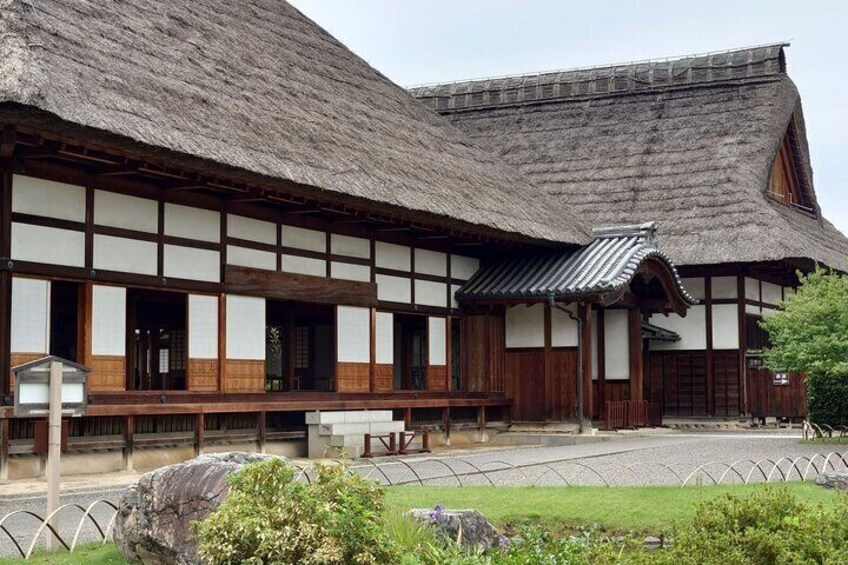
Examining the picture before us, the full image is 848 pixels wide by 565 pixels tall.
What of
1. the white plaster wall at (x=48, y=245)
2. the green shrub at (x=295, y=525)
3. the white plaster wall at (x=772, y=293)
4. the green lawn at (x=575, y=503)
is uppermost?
the white plaster wall at (x=772, y=293)

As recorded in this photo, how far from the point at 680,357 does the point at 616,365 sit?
15.2 ft

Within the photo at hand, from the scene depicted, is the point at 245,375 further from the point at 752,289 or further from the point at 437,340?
the point at 752,289

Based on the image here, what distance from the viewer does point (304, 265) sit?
18.8m

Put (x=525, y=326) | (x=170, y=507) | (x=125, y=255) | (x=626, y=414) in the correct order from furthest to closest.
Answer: (x=626, y=414), (x=525, y=326), (x=125, y=255), (x=170, y=507)

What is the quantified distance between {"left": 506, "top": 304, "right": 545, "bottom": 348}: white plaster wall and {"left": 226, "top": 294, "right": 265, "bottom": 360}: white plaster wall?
7149mm

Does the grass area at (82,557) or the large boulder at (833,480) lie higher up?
the large boulder at (833,480)

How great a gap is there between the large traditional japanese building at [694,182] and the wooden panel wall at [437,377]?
3670mm

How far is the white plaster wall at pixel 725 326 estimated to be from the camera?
27812 mm

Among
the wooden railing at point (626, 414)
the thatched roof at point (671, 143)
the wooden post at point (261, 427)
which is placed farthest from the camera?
the thatched roof at point (671, 143)

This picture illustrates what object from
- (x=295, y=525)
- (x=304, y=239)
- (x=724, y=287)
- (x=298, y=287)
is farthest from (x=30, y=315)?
(x=724, y=287)

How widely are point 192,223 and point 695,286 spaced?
50.1ft

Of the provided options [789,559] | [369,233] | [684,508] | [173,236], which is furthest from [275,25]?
[789,559]

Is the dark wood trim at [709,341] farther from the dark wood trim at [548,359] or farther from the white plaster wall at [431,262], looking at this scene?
the white plaster wall at [431,262]

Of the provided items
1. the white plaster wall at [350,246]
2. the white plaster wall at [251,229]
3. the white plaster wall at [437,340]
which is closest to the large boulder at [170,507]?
the white plaster wall at [251,229]
